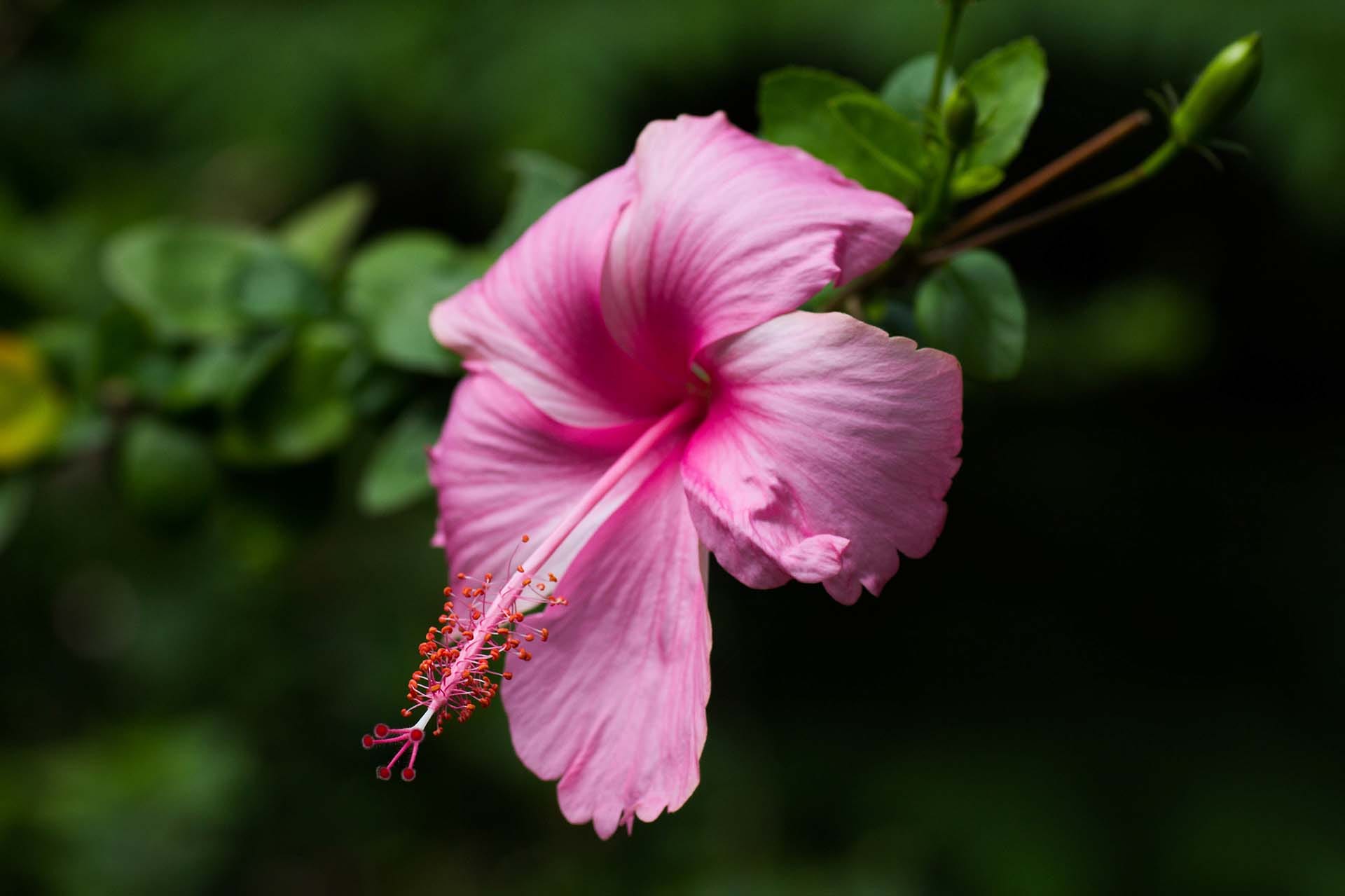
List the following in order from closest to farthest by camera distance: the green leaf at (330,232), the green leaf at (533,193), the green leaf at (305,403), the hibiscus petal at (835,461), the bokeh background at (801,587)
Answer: the hibiscus petal at (835,461) → the green leaf at (533,193) → the green leaf at (305,403) → the green leaf at (330,232) → the bokeh background at (801,587)

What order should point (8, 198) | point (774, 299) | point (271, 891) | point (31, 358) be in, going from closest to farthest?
point (774, 299) → point (31, 358) → point (8, 198) → point (271, 891)

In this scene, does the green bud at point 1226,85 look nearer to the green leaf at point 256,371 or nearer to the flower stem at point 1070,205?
the flower stem at point 1070,205

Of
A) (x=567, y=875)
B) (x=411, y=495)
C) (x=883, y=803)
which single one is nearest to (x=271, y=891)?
(x=567, y=875)

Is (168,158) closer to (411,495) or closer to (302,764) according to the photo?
(302,764)

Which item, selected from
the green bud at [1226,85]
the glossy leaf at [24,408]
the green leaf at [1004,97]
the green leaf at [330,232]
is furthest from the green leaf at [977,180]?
the glossy leaf at [24,408]

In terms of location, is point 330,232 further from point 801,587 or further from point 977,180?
point 801,587

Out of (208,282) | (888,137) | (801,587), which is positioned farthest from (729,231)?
(801,587)

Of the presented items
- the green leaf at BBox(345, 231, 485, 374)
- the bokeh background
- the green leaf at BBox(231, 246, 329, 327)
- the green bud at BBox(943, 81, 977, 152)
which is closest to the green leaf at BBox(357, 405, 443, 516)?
the green leaf at BBox(345, 231, 485, 374)
